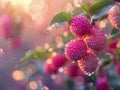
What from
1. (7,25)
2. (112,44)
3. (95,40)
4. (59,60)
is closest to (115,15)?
(95,40)

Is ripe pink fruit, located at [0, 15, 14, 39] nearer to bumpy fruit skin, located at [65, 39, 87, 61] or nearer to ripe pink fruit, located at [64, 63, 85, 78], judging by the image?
ripe pink fruit, located at [64, 63, 85, 78]

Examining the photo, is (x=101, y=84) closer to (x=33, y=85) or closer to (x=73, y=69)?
(x=73, y=69)

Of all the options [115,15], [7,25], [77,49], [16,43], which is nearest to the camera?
[115,15]

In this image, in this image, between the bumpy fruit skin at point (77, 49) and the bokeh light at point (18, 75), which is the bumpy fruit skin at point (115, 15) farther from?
the bokeh light at point (18, 75)

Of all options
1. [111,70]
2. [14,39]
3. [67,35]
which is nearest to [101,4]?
[67,35]

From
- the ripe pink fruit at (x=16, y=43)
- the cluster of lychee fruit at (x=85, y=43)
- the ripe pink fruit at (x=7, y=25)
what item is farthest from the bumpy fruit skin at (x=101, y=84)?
the ripe pink fruit at (x=16, y=43)
